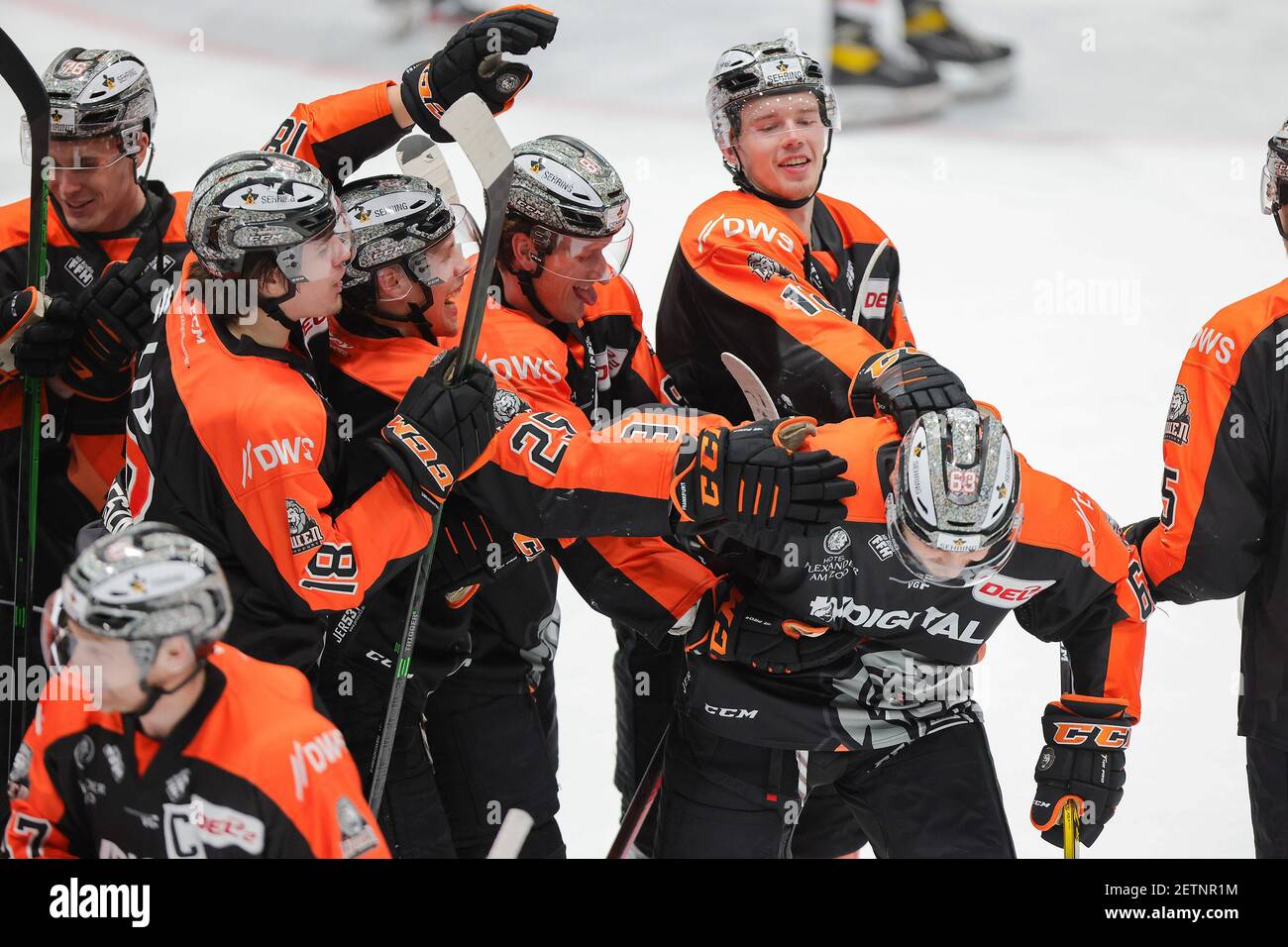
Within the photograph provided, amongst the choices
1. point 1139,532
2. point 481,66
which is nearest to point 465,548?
point 481,66

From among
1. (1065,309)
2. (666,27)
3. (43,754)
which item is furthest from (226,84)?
(43,754)

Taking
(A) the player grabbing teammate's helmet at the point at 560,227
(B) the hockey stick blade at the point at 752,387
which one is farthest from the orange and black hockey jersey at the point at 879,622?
(A) the player grabbing teammate's helmet at the point at 560,227

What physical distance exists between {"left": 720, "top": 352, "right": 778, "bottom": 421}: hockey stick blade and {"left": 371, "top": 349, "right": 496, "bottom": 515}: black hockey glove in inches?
25.2

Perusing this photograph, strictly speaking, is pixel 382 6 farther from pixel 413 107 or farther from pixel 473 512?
pixel 473 512

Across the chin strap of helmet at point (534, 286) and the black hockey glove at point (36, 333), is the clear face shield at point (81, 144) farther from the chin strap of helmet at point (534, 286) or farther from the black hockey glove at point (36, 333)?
the chin strap of helmet at point (534, 286)

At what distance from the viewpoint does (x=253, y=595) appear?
3.36 m

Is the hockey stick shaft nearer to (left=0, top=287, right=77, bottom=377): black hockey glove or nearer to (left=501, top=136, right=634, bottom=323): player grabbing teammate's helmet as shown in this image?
(left=501, top=136, right=634, bottom=323): player grabbing teammate's helmet

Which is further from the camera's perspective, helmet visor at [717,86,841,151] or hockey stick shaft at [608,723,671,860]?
helmet visor at [717,86,841,151]

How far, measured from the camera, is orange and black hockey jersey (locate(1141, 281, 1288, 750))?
11.7 ft

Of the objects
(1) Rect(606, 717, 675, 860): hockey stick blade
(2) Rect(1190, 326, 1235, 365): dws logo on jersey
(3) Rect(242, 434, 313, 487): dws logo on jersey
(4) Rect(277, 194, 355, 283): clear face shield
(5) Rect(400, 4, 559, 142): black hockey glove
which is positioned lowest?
(1) Rect(606, 717, 675, 860): hockey stick blade

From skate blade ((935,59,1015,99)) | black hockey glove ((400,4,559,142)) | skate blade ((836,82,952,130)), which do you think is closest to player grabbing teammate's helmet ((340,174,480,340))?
black hockey glove ((400,4,559,142))

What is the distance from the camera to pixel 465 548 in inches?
148

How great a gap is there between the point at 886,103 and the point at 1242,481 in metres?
5.19

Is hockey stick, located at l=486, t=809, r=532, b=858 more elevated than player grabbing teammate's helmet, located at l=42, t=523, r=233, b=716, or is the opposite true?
player grabbing teammate's helmet, located at l=42, t=523, r=233, b=716
